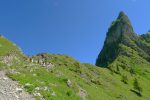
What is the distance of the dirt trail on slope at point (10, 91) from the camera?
127ft

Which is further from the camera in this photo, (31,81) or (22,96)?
(31,81)

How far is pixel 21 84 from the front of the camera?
45469 mm

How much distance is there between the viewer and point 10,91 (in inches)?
1596

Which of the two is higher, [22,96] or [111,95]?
[111,95]

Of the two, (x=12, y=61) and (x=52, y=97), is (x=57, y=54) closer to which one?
(x=12, y=61)

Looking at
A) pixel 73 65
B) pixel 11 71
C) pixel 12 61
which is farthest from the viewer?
pixel 73 65

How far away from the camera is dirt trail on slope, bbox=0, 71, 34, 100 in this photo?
38.8m

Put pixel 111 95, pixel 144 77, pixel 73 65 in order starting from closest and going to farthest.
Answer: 1. pixel 111 95
2. pixel 73 65
3. pixel 144 77

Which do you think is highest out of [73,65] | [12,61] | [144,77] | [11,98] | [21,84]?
[144,77]

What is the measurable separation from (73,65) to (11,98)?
146 ft

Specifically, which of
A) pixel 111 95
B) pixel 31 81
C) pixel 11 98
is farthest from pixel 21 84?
pixel 111 95

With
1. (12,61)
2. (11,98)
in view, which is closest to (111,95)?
(12,61)

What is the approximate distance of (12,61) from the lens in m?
54.4

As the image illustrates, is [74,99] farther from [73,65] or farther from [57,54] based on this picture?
[57,54]
